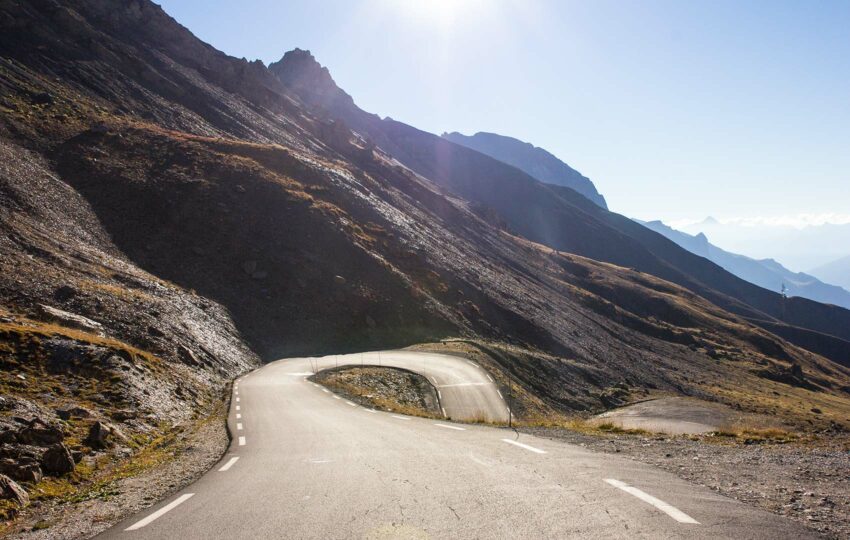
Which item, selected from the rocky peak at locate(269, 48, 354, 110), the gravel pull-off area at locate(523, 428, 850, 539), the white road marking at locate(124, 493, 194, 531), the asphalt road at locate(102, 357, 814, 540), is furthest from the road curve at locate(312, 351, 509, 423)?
the rocky peak at locate(269, 48, 354, 110)

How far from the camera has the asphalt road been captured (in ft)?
18.4

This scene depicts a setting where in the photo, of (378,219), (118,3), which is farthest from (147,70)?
(378,219)

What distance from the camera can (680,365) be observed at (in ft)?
250

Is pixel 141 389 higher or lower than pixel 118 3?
lower

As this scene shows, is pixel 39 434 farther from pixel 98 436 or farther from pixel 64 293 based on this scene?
pixel 64 293

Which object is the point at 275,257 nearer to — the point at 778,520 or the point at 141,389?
the point at 141,389

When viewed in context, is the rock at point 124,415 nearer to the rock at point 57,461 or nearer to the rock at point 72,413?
the rock at point 72,413

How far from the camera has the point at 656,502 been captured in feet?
20.4

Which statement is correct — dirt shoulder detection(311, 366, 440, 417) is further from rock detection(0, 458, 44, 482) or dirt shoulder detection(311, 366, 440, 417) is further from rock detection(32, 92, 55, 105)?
rock detection(32, 92, 55, 105)

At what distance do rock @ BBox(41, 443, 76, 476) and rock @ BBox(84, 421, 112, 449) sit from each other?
1.66 meters

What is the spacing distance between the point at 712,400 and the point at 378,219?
46.5 m

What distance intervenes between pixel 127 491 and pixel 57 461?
6.60 ft

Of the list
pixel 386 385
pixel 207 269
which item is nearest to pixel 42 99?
pixel 207 269

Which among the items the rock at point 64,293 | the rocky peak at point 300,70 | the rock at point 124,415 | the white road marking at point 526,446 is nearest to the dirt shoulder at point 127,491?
the rock at point 124,415
